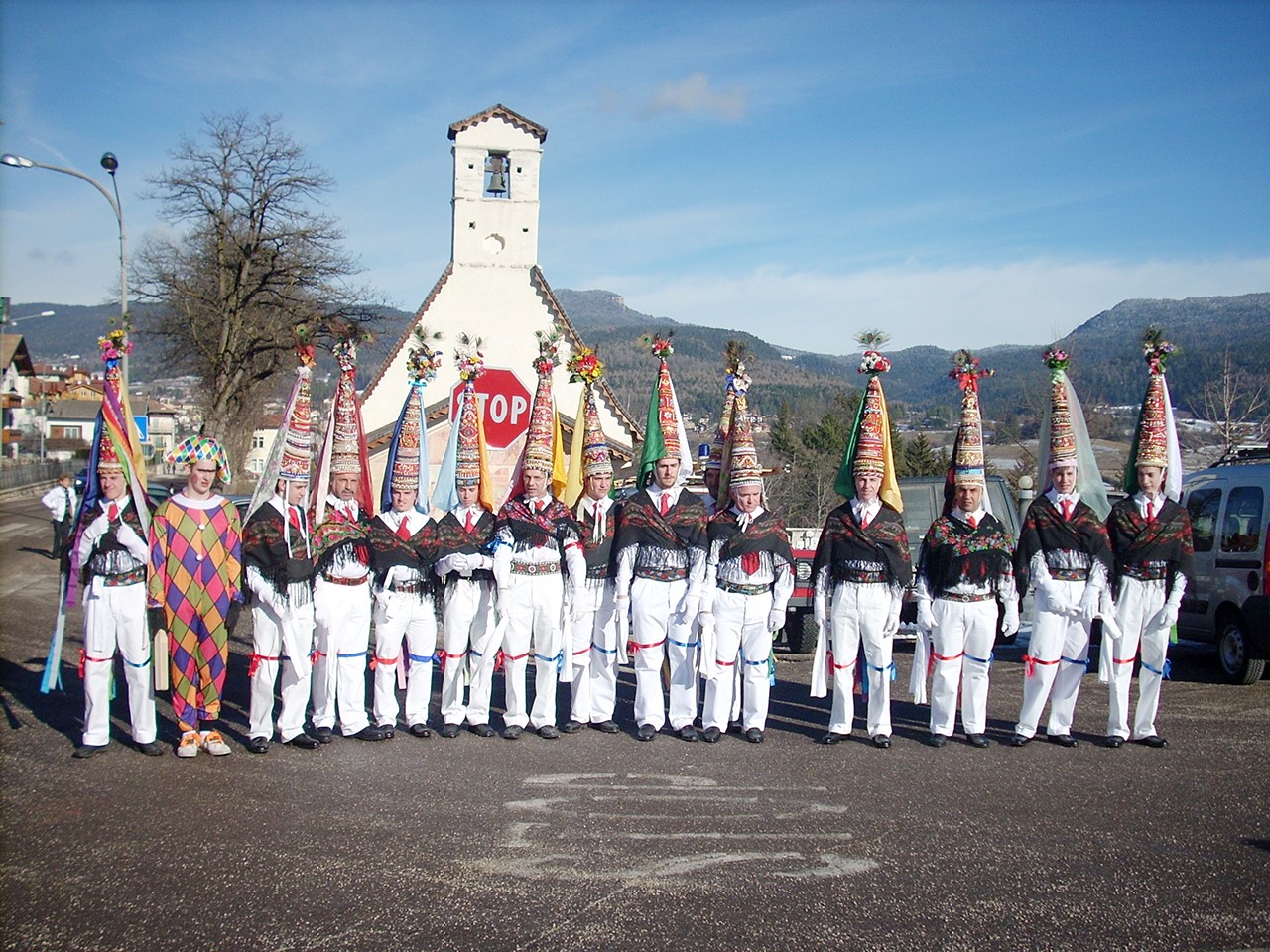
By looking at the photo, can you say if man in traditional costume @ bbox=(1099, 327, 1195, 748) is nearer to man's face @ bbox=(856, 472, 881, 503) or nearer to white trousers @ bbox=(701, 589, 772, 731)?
man's face @ bbox=(856, 472, 881, 503)

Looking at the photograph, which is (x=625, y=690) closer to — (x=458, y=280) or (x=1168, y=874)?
(x=1168, y=874)

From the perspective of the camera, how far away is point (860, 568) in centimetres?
716

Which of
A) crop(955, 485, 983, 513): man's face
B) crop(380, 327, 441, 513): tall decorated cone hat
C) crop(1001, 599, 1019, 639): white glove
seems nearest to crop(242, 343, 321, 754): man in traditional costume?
crop(380, 327, 441, 513): tall decorated cone hat

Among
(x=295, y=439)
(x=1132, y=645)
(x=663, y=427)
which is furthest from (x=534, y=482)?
(x=1132, y=645)

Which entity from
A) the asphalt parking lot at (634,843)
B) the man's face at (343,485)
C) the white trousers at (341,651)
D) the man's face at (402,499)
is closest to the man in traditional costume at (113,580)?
the asphalt parking lot at (634,843)

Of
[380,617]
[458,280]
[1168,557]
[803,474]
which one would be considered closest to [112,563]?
[380,617]

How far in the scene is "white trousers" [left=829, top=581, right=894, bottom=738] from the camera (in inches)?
281

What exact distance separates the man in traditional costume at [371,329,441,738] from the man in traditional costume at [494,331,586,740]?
1.80 ft

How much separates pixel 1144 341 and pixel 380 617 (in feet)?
20.5

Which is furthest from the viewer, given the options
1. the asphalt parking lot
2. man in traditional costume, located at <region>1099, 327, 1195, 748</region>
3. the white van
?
the white van

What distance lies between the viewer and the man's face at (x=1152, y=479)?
751 centimetres

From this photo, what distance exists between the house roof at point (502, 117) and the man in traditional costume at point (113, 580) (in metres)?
20.6

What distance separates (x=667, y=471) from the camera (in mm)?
7566

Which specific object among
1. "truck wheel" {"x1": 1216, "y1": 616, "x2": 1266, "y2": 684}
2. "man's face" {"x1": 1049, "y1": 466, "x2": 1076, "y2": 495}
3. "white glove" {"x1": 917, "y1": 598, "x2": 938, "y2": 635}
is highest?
"man's face" {"x1": 1049, "y1": 466, "x2": 1076, "y2": 495}
